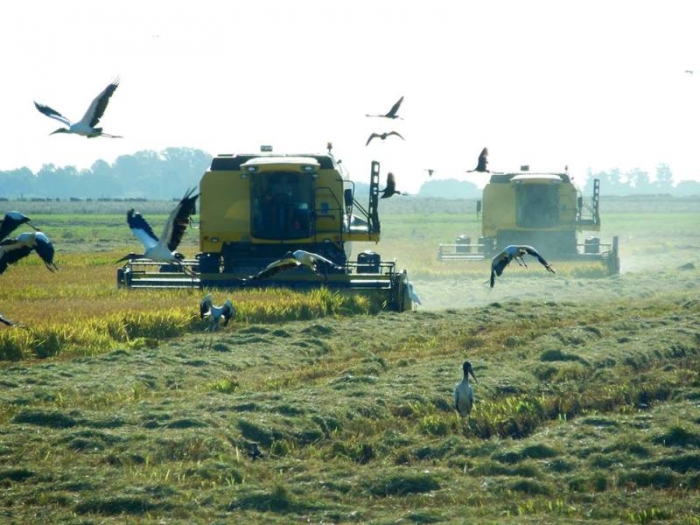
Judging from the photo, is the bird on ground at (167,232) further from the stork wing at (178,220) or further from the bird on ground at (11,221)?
the bird on ground at (11,221)

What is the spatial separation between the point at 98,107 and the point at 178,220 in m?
1.80

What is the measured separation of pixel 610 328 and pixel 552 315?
10.6 ft

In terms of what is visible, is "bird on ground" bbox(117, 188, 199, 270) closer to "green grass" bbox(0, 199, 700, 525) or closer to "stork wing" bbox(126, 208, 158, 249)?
"stork wing" bbox(126, 208, 158, 249)

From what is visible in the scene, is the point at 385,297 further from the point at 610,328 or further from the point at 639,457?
A: the point at 639,457

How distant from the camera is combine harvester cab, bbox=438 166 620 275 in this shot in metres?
44.2

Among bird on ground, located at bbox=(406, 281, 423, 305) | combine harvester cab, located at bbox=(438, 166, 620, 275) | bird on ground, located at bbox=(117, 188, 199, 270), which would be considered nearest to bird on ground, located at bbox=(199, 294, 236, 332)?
bird on ground, located at bbox=(117, 188, 199, 270)

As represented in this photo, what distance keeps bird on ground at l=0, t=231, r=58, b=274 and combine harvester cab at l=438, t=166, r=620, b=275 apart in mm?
30157

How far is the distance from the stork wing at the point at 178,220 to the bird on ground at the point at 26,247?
1.41 meters

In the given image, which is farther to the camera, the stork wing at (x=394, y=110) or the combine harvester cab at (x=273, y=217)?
the combine harvester cab at (x=273, y=217)

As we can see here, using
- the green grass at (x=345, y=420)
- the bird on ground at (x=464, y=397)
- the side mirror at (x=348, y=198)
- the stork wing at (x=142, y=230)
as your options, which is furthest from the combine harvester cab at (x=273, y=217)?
the bird on ground at (x=464, y=397)

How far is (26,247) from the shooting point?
1571 centimetres

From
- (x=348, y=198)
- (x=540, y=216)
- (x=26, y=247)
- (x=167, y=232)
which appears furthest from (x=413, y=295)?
(x=540, y=216)

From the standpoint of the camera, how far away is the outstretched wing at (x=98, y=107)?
611 inches

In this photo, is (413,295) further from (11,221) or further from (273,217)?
(11,221)
